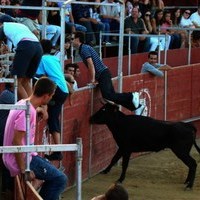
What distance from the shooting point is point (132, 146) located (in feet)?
42.5

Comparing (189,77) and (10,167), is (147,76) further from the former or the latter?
(10,167)

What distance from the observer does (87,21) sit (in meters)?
17.4

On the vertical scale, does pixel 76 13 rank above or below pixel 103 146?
above

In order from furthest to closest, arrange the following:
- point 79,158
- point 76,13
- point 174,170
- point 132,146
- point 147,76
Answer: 1. point 76,13
2. point 147,76
3. point 174,170
4. point 132,146
5. point 79,158

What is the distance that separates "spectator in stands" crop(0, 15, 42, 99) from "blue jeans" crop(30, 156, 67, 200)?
1449 mm

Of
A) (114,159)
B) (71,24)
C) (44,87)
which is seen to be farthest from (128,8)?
(44,87)

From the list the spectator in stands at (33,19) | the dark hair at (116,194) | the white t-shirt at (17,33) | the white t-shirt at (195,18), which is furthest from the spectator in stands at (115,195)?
the white t-shirt at (195,18)

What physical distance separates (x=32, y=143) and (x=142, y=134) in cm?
534

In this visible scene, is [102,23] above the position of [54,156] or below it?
above

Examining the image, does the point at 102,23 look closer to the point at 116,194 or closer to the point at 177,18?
the point at 177,18

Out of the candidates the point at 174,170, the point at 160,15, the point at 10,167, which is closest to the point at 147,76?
the point at 174,170

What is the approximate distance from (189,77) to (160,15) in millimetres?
3720

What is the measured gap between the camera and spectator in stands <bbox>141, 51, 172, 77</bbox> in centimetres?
1547

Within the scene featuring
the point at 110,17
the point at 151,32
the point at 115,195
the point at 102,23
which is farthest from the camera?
the point at 151,32
